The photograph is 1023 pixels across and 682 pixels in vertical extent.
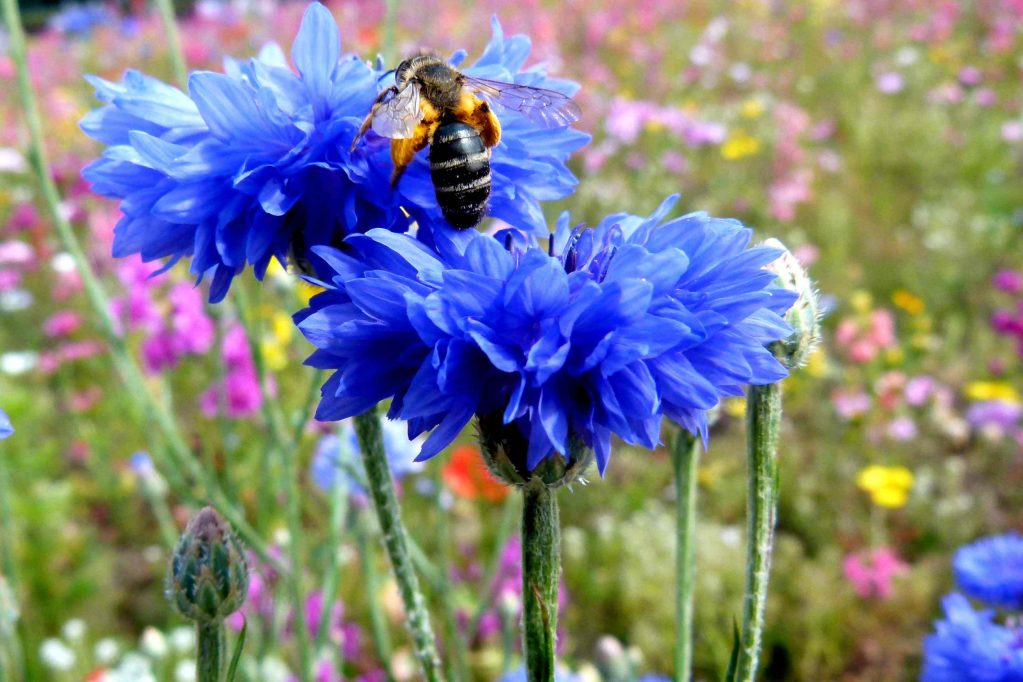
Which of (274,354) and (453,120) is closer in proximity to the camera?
(453,120)

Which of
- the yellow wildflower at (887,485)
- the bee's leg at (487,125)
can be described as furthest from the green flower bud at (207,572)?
the yellow wildflower at (887,485)

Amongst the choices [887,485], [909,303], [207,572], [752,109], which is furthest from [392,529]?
[752,109]

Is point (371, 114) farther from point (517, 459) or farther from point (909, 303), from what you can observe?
point (909, 303)

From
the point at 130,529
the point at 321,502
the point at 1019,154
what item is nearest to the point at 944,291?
the point at 1019,154

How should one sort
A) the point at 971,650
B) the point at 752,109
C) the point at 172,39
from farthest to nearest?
the point at 752,109
the point at 172,39
the point at 971,650

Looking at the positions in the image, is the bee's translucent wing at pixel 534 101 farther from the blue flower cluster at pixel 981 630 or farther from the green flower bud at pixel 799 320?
the blue flower cluster at pixel 981 630

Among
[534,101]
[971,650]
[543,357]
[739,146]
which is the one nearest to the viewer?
[543,357]

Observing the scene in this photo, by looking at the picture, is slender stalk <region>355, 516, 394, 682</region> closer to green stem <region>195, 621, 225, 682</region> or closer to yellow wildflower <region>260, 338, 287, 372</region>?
green stem <region>195, 621, 225, 682</region>

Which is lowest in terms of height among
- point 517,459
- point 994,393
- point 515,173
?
point 994,393
